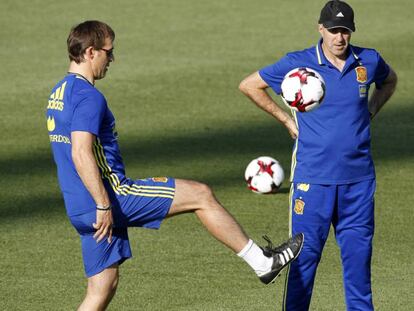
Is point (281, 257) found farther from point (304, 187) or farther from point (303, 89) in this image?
point (303, 89)

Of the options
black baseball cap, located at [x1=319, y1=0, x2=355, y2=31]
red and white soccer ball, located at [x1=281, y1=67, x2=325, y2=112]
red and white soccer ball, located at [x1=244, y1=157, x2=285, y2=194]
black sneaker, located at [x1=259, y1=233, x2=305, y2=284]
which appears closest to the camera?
black sneaker, located at [x1=259, y1=233, x2=305, y2=284]

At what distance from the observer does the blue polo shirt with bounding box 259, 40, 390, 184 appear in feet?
28.9

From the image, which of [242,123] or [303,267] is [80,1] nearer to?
[242,123]

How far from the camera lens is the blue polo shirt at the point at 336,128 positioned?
→ 8.82 meters

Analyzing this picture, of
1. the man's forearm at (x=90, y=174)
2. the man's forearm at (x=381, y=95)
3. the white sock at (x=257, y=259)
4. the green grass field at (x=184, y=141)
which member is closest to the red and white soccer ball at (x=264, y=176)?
the green grass field at (x=184, y=141)

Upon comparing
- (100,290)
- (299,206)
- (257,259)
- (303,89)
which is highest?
(303,89)

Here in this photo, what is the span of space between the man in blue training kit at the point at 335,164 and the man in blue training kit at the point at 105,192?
0.42 m

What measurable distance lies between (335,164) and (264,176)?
522 centimetres

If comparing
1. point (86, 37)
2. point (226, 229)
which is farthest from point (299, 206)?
point (86, 37)

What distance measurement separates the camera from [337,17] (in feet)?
28.8

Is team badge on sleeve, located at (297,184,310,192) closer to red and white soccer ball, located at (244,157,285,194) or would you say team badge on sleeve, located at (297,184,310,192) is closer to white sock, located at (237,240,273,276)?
white sock, located at (237,240,273,276)

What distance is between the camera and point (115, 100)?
62.8 ft

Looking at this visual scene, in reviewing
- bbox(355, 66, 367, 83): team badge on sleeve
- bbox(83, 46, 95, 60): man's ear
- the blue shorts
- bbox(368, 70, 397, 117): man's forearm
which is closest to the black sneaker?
Result: the blue shorts

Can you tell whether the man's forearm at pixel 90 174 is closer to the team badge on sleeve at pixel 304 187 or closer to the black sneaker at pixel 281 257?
the black sneaker at pixel 281 257
